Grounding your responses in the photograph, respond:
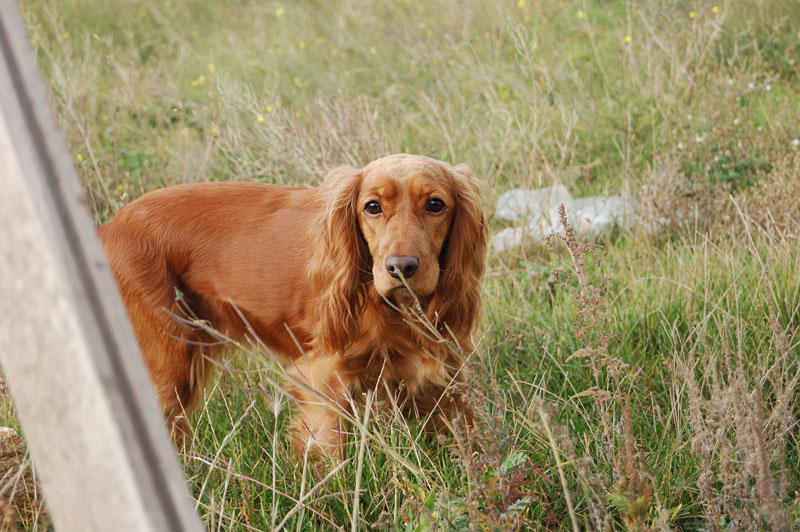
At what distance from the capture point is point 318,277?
256 centimetres

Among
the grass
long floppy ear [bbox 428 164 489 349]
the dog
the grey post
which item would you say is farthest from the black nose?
the grey post

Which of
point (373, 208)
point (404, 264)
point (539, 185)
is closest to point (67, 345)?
point (404, 264)

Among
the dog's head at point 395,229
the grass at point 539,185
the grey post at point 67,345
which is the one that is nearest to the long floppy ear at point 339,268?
the dog's head at point 395,229

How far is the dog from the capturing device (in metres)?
2.45

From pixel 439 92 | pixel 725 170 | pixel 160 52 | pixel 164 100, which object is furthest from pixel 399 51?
pixel 725 170

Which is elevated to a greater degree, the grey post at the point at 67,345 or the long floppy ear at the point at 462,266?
the grey post at the point at 67,345

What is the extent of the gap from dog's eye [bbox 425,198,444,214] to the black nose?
30 cm

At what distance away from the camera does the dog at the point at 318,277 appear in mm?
2447

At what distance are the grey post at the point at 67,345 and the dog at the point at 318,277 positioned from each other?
5.02ft

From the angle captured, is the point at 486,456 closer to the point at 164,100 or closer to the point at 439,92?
the point at 439,92

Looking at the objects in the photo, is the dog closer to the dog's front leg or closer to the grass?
the dog's front leg

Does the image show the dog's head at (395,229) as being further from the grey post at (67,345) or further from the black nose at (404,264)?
the grey post at (67,345)

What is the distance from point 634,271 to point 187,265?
5.85 feet

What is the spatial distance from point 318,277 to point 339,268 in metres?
0.11
